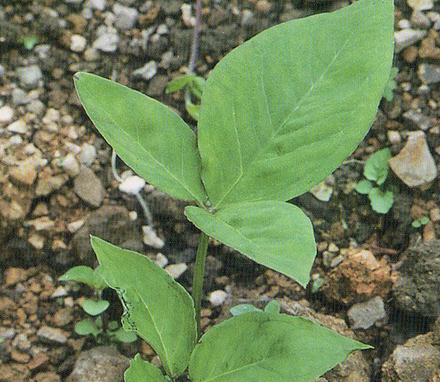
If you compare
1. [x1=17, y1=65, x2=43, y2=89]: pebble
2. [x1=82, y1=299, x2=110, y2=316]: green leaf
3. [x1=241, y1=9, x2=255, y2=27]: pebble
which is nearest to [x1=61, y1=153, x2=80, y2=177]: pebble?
[x1=17, y1=65, x2=43, y2=89]: pebble

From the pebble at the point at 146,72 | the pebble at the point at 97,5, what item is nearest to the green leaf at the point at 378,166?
the pebble at the point at 146,72

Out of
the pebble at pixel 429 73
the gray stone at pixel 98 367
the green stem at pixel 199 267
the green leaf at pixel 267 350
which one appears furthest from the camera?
the pebble at pixel 429 73

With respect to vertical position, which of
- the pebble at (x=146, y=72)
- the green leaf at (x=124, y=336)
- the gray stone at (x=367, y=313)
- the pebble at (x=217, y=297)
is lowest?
the green leaf at (x=124, y=336)

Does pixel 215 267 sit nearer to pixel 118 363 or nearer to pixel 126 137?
pixel 118 363

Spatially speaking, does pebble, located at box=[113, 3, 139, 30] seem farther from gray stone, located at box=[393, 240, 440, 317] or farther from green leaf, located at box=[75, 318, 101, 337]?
gray stone, located at box=[393, 240, 440, 317]

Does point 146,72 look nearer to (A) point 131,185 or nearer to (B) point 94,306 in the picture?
(A) point 131,185

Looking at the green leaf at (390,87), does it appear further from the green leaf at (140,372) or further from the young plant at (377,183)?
the green leaf at (140,372)
